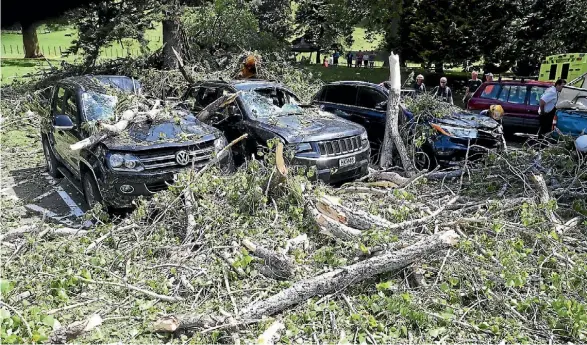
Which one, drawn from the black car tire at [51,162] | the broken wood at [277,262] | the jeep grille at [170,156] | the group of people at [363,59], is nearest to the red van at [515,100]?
the jeep grille at [170,156]

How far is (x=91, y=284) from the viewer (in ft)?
14.2

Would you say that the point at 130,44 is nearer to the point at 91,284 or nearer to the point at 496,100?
the point at 496,100

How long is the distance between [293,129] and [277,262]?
10.5ft

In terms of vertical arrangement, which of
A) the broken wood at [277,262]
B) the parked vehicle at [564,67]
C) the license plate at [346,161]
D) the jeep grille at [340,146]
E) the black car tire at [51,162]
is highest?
the parked vehicle at [564,67]

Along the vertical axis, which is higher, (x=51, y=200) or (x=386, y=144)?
(x=386, y=144)

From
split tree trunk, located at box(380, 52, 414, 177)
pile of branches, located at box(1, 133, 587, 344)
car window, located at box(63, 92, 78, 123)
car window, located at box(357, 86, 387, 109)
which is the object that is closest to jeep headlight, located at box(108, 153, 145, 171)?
pile of branches, located at box(1, 133, 587, 344)

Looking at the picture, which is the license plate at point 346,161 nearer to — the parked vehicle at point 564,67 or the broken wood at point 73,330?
the broken wood at point 73,330

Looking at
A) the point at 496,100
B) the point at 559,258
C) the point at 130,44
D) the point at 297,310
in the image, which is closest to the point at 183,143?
the point at 297,310

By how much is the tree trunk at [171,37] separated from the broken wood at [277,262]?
467 inches

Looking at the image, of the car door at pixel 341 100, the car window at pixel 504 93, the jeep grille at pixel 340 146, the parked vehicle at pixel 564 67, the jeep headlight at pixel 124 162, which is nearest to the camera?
the jeep headlight at pixel 124 162

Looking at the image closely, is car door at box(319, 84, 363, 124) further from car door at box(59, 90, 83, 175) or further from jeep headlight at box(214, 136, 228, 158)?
car door at box(59, 90, 83, 175)

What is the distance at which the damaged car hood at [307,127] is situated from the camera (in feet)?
22.8

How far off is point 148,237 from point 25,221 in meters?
2.52

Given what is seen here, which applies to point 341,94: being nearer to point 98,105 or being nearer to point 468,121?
point 468,121
